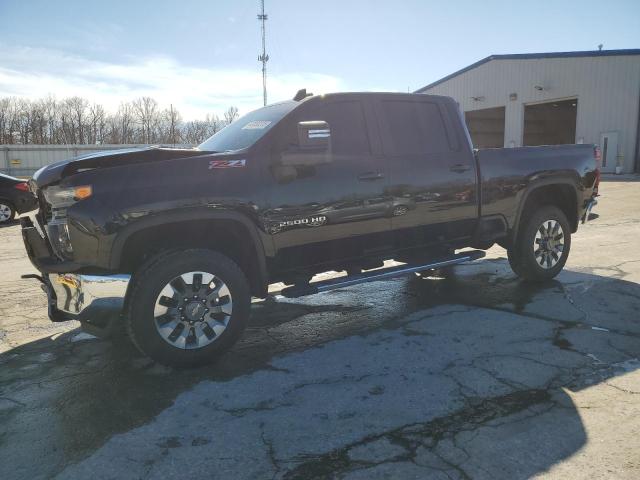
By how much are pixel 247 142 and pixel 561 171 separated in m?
3.75

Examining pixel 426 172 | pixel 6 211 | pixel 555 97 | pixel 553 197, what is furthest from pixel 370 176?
pixel 555 97

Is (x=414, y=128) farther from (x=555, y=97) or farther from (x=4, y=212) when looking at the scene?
(x=555, y=97)

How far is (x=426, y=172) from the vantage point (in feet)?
15.5

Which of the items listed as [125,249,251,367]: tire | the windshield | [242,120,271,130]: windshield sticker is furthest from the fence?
[125,249,251,367]: tire

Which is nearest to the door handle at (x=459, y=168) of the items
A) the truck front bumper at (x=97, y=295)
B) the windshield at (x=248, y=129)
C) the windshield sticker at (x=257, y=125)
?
the windshield at (x=248, y=129)

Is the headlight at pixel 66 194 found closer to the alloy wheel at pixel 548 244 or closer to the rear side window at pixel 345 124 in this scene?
the rear side window at pixel 345 124

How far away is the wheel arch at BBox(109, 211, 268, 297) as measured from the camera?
3.48 m

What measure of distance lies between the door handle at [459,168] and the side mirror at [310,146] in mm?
1556

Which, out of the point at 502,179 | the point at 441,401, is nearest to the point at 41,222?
the point at 441,401

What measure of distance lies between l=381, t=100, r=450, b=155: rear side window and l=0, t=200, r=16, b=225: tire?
11481mm

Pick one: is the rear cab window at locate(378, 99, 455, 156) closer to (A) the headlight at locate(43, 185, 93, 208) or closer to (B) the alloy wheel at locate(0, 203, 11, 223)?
(A) the headlight at locate(43, 185, 93, 208)

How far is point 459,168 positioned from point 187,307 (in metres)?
2.95

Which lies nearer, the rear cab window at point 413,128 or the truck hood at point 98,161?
the truck hood at point 98,161

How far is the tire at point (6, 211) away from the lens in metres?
12.5
